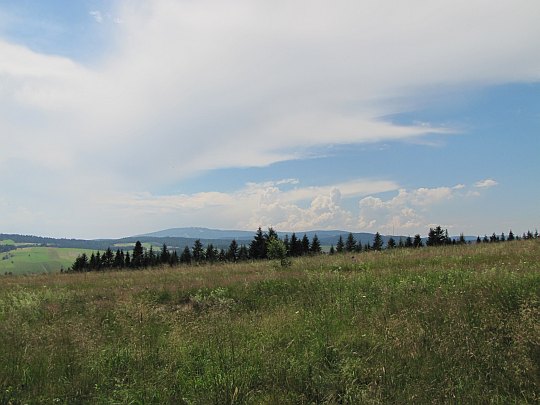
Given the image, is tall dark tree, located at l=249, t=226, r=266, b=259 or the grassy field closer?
the grassy field

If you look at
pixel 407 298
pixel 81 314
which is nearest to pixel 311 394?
pixel 407 298

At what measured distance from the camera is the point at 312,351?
5.97 metres

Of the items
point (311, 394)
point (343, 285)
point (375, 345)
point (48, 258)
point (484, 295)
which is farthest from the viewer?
point (48, 258)

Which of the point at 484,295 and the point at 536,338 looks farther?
the point at 484,295

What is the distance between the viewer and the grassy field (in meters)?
4.76

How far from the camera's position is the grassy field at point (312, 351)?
476 cm

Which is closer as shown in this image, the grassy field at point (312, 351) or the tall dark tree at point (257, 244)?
the grassy field at point (312, 351)

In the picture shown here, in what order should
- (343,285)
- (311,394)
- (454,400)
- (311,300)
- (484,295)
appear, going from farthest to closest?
(343,285)
(311,300)
(484,295)
(311,394)
(454,400)

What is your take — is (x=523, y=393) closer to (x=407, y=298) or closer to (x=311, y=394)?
(x=311, y=394)

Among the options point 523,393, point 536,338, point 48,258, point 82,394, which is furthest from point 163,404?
point 48,258

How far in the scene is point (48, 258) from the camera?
648 feet

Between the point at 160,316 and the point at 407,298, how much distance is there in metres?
5.87

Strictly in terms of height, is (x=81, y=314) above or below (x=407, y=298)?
below

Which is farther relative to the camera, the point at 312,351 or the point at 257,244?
the point at 257,244
